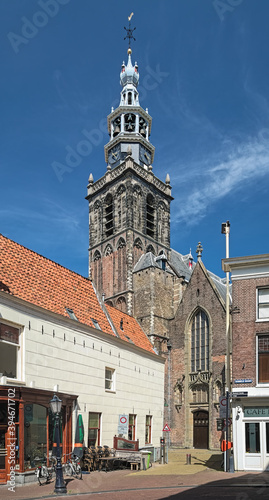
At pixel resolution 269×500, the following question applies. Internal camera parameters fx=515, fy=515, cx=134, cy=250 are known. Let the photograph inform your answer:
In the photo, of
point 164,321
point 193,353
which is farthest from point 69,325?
point 164,321

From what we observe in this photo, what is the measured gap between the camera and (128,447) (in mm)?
23812

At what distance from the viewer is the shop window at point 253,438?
19516 millimetres

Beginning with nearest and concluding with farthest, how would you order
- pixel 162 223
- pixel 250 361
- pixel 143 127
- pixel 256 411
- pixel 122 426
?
pixel 256 411, pixel 250 361, pixel 122 426, pixel 162 223, pixel 143 127

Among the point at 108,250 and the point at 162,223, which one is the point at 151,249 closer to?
the point at 108,250

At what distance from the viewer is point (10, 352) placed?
17.9 metres

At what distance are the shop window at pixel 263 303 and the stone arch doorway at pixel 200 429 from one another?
2175cm

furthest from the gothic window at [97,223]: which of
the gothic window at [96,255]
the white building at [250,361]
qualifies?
the white building at [250,361]

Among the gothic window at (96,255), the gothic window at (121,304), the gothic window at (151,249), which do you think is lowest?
the gothic window at (121,304)

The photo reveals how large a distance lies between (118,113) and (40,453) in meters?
49.8

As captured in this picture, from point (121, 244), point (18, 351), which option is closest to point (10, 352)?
point (18, 351)

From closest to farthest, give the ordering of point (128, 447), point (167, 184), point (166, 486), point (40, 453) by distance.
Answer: point (166, 486), point (40, 453), point (128, 447), point (167, 184)

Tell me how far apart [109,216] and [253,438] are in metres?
39.5

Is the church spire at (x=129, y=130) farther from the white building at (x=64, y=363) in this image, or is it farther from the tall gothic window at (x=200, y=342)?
the white building at (x=64, y=363)

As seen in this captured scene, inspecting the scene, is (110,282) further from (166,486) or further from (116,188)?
(166,486)
